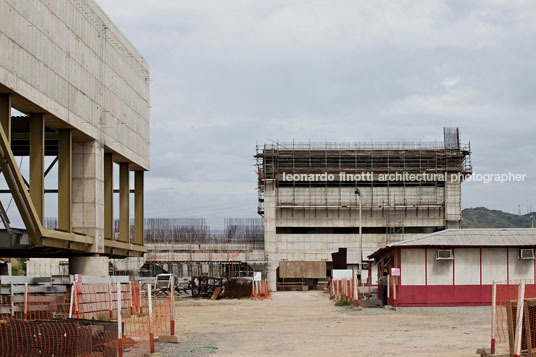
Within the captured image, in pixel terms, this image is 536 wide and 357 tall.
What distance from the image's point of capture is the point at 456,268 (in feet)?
119

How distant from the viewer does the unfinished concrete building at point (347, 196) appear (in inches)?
3511

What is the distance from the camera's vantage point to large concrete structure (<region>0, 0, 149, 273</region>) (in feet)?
101

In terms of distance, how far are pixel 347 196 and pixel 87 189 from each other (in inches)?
2099

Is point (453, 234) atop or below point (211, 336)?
atop

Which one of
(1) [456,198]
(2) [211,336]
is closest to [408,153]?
(1) [456,198]

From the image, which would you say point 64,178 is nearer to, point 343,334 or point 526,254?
point 343,334

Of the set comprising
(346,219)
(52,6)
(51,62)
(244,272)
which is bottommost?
(244,272)

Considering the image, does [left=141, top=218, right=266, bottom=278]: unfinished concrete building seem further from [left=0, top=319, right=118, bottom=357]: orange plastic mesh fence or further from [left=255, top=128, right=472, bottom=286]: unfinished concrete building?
[left=0, top=319, right=118, bottom=357]: orange plastic mesh fence

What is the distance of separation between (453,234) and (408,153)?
177 feet

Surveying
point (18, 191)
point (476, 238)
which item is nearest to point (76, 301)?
point (18, 191)

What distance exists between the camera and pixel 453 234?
37.4 meters

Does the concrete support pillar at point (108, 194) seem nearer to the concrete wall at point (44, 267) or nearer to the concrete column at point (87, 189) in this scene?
the concrete column at point (87, 189)

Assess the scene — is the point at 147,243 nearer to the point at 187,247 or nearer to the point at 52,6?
the point at 187,247

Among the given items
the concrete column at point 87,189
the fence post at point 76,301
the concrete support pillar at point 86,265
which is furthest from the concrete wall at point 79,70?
the fence post at point 76,301
